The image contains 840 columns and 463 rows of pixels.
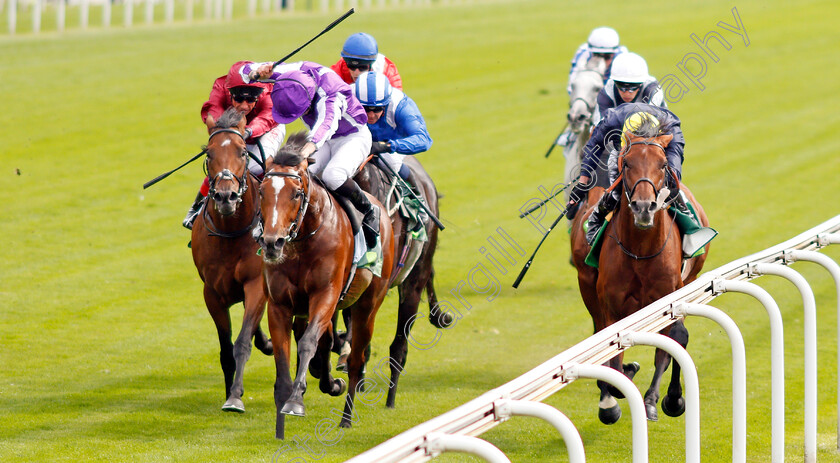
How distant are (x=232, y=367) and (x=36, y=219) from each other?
6448mm

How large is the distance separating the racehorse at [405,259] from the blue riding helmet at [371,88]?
1.46 feet

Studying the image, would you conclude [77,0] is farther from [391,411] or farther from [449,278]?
[391,411]

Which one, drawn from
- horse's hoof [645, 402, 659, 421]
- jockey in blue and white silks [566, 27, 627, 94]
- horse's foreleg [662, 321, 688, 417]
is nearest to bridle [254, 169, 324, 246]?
horse's foreleg [662, 321, 688, 417]

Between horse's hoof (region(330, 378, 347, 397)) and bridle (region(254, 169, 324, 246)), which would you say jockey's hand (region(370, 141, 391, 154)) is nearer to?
bridle (region(254, 169, 324, 246))

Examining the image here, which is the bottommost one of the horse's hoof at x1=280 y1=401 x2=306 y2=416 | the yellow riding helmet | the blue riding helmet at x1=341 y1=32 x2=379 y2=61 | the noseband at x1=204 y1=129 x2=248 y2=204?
the horse's hoof at x1=280 y1=401 x2=306 y2=416

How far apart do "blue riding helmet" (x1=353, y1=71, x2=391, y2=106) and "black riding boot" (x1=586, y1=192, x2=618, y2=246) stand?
1.61m

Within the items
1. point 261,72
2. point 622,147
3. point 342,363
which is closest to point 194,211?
point 261,72

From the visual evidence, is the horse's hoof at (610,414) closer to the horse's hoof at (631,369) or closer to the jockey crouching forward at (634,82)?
the horse's hoof at (631,369)

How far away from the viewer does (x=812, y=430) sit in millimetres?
5371

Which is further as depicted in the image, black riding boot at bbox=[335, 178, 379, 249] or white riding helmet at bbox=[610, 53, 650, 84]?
white riding helmet at bbox=[610, 53, 650, 84]

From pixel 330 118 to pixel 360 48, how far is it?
1.09 m

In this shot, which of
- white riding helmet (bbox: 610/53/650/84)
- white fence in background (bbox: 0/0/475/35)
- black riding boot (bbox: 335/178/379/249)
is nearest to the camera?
black riding boot (bbox: 335/178/379/249)

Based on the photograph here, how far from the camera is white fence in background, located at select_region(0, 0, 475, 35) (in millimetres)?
24875

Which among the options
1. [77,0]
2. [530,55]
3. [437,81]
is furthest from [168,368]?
[77,0]
